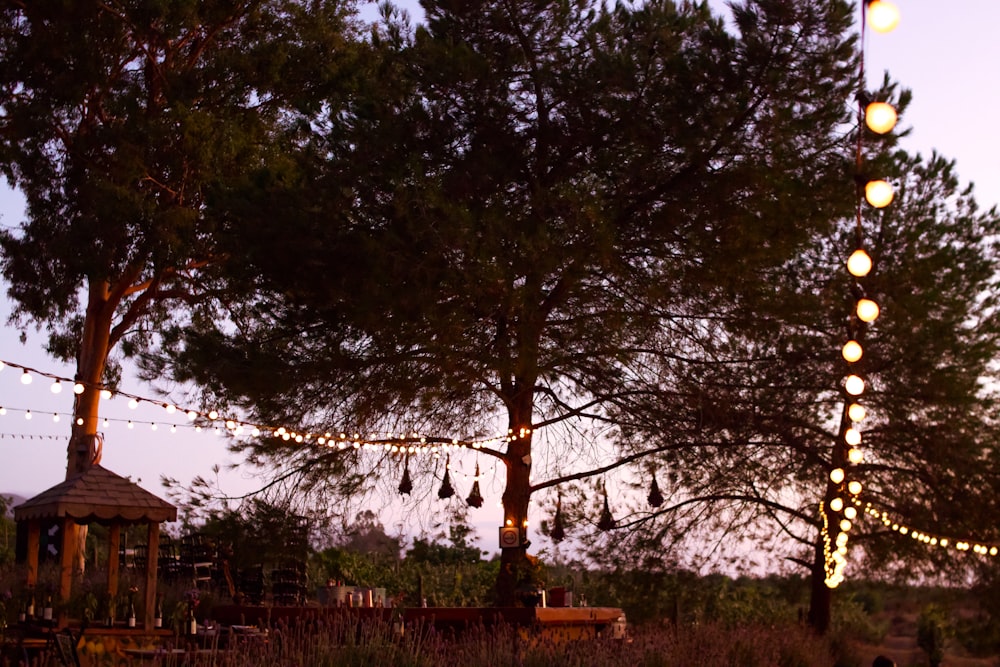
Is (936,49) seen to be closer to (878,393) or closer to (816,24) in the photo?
(816,24)

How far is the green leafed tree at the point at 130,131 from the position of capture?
16406 mm

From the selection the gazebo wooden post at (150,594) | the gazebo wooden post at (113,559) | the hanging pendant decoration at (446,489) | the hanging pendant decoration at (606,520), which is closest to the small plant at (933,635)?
the hanging pendant decoration at (606,520)

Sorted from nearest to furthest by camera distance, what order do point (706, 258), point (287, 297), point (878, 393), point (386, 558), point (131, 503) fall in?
1. point (131, 503)
2. point (706, 258)
3. point (287, 297)
4. point (878, 393)
5. point (386, 558)

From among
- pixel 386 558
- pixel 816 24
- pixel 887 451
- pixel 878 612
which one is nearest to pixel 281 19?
pixel 386 558

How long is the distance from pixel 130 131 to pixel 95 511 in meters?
7.58

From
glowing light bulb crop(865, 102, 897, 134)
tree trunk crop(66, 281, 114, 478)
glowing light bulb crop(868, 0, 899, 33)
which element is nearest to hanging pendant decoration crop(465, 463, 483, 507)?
tree trunk crop(66, 281, 114, 478)

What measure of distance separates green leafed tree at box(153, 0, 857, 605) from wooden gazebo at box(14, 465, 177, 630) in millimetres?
1930

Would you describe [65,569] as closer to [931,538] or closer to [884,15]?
[884,15]

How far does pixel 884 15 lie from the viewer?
171 inches

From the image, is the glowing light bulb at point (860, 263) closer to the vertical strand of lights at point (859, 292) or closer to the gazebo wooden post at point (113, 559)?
the vertical strand of lights at point (859, 292)

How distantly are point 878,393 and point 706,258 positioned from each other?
337cm

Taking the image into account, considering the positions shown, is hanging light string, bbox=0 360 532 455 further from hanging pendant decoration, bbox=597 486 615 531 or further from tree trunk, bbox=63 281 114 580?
tree trunk, bbox=63 281 114 580

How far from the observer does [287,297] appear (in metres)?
13.1

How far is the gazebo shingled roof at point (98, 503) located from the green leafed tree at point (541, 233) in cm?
190
